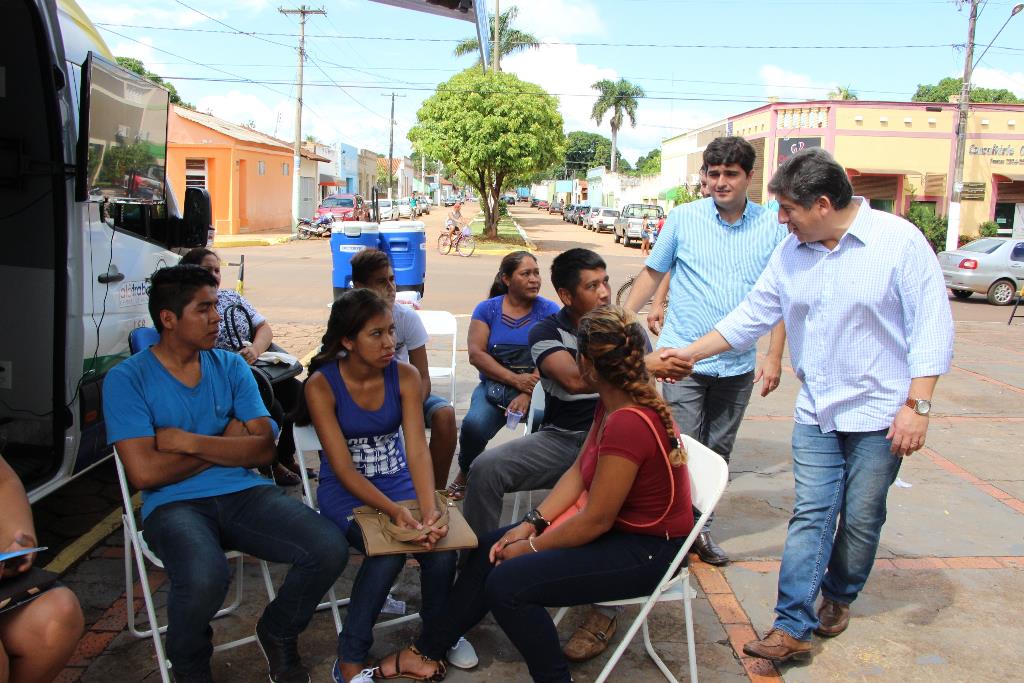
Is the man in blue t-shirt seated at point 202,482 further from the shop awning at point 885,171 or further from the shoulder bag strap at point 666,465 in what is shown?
the shop awning at point 885,171

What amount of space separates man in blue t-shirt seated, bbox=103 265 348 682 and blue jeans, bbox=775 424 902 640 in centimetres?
167

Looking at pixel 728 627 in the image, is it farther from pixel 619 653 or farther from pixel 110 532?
pixel 110 532

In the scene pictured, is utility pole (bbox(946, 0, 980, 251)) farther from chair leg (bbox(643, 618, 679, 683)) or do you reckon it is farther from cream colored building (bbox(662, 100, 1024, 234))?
chair leg (bbox(643, 618, 679, 683))

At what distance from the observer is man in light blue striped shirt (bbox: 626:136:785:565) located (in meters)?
3.94

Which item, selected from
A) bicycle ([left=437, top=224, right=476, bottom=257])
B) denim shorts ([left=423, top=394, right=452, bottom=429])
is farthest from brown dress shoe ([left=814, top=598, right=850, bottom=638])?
bicycle ([left=437, top=224, right=476, bottom=257])

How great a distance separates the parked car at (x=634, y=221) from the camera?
33.5 m

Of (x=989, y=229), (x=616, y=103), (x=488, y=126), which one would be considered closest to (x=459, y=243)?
(x=488, y=126)

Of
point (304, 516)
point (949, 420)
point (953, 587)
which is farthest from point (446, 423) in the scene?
point (949, 420)

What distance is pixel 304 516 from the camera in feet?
10.2

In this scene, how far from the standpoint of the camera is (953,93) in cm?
6850

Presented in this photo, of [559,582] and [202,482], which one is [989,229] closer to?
[559,582]

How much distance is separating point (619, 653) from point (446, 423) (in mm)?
1758

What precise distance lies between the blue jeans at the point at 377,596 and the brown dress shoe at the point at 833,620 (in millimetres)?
1542

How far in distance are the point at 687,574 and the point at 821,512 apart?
656 mm
